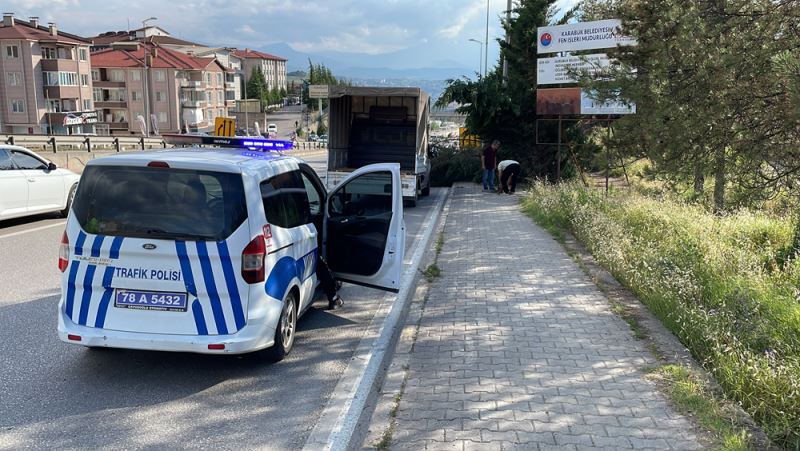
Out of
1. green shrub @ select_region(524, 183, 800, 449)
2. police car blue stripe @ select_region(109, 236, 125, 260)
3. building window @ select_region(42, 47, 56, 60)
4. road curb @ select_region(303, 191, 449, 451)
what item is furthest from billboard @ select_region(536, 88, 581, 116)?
building window @ select_region(42, 47, 56, 60)

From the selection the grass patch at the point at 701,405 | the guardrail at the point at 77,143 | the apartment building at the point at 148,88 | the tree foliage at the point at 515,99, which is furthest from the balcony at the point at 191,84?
the grass patch at the point at 701,405

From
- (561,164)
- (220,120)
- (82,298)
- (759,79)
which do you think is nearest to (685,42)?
(759,79)

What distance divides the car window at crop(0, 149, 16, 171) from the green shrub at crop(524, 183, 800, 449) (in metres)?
10.2

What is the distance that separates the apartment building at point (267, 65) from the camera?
15820 cm

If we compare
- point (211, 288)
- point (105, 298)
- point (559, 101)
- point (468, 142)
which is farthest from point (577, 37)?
point (105, 298)

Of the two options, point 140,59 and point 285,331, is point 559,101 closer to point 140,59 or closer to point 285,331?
point 285,331

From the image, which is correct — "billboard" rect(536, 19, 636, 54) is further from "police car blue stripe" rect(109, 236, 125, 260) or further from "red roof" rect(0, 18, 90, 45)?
"red roof" rect(0, 18, 90, 45)

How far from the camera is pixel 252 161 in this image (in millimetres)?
5520

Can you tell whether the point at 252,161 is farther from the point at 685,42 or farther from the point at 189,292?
the point at 685,42

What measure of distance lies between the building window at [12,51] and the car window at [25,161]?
6527 cm

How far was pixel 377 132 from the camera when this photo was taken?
1914 cm

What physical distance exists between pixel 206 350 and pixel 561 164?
18501mm

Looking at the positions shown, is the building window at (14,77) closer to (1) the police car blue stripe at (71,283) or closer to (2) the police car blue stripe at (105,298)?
(1) the police car blue stripe at (71,283)

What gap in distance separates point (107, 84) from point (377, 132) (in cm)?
7611
